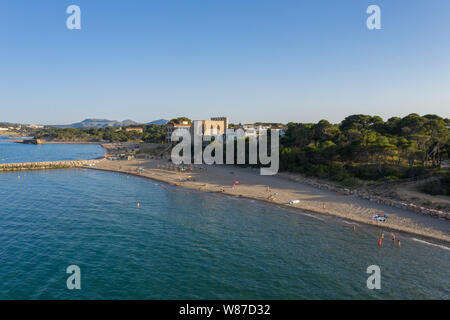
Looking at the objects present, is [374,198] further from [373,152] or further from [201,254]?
[201,254]

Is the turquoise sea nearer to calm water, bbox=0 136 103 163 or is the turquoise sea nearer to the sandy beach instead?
the sandy beach

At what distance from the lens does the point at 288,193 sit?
39281 mm

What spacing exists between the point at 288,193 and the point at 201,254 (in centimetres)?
2185

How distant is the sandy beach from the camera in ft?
85.4

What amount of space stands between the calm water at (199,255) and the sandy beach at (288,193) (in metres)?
2.34

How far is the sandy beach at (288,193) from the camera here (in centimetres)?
2602

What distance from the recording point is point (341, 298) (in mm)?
15797

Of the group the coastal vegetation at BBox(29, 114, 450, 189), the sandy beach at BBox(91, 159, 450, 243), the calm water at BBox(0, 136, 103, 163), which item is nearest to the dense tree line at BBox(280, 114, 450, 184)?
the coastal vegetation at BBox(29, 114, 450, 189)

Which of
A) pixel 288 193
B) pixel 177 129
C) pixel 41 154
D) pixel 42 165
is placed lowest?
pixel 288 193

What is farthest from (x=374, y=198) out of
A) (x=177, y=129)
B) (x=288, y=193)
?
(x=177, y=129)

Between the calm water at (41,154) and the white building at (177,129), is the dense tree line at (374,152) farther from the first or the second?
the calm water at (41,154)

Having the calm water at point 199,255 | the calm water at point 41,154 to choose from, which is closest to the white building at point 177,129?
the calm water at point 41,154
